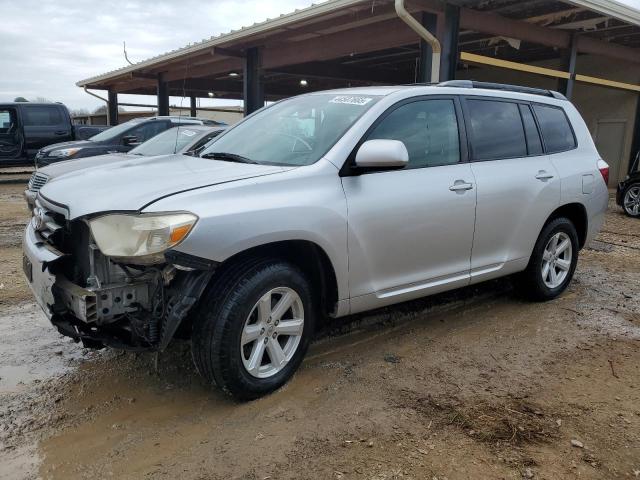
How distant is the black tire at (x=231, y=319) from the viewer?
112 inches

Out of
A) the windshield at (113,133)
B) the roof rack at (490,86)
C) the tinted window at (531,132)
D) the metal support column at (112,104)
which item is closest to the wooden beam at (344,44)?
the windshield at (113,133)

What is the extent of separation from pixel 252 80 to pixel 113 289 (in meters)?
11.6

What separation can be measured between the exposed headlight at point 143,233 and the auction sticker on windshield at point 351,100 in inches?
62.1

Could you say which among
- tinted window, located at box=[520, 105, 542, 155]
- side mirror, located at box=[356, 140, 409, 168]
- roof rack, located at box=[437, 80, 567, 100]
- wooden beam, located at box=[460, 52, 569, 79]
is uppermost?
wooden beam, located at box=[460, 52, 569, 79]

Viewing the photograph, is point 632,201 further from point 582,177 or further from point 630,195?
point 582,177

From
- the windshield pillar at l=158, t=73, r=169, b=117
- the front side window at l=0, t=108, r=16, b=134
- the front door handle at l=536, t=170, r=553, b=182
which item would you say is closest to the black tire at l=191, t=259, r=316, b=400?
the front door handle at l=536, t=170, r=553, b=182

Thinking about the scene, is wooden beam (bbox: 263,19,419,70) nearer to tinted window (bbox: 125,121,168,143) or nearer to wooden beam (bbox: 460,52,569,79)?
wooden beam (bbox: 460,52,569,79)

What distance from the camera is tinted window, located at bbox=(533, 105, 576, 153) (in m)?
4.77

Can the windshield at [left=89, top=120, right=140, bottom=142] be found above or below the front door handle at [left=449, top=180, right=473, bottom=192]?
above

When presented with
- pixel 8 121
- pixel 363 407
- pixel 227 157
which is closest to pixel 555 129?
pixel 227 157

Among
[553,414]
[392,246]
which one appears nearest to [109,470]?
[392,246]

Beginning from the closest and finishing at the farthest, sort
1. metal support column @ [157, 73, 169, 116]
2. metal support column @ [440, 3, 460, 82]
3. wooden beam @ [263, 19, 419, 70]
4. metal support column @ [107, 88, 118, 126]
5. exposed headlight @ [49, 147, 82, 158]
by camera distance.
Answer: metal support column @ [440, 3, 460, 82] → wooden beam @ [263, 19, 419, 70] → exposed headlight @ [49, 147, 82, 158] → metal support column @ [157, 73, 169, 116] → metal support column @ [107, 88, 118, 126]

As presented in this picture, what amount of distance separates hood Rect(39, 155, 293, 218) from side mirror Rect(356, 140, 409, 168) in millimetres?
467

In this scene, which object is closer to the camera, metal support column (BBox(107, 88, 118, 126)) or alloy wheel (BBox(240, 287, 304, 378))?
alloy wheel (BBox(240, 287, 304, 378))
